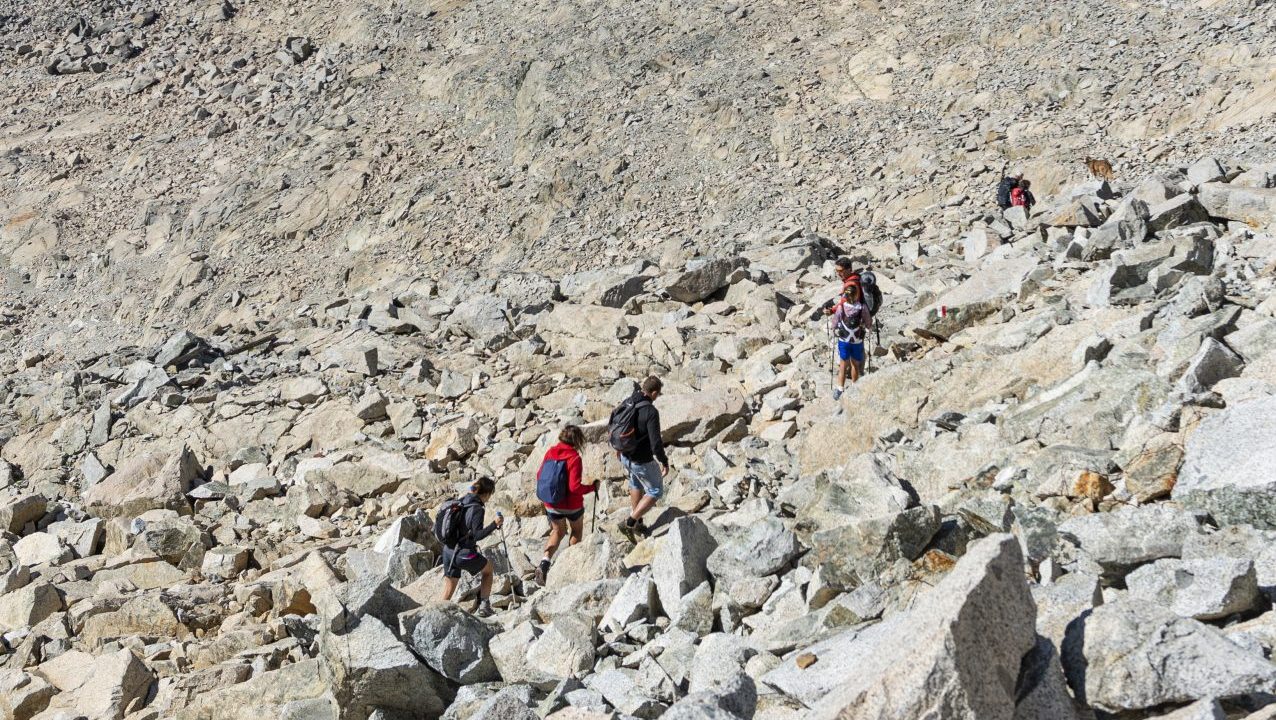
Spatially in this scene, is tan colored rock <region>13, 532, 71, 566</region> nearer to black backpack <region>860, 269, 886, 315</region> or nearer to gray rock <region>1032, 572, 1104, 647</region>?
A: black backpack <region>860, 269, 886, 315</region>

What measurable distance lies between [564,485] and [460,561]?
121 cm

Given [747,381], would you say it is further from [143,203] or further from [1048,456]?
→ [143,203]

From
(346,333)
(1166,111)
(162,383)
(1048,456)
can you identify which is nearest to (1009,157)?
(1166,111)

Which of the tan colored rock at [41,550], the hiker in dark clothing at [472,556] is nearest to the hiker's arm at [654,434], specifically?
the hiker in dark clothing at [472,556]

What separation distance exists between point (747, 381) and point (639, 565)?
4.80 metres

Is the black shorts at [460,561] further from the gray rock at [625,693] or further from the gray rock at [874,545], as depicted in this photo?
the gray rock at [874,545]

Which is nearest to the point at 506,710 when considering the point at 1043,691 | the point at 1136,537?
the point at 1043,691

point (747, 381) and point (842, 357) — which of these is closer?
point (842, 357)

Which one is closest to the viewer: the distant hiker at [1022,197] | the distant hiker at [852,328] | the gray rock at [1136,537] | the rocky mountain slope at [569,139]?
the gray rock at [1136,537]

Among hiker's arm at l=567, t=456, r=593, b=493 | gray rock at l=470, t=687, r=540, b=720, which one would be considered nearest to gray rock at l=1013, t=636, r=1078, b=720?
gray rock at l=470, t=687, r=540, b=720

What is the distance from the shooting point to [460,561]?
8.45 meters

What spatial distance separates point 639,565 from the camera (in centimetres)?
830

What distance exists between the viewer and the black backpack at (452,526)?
8438mm

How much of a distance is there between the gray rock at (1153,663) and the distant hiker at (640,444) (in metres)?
5.37
